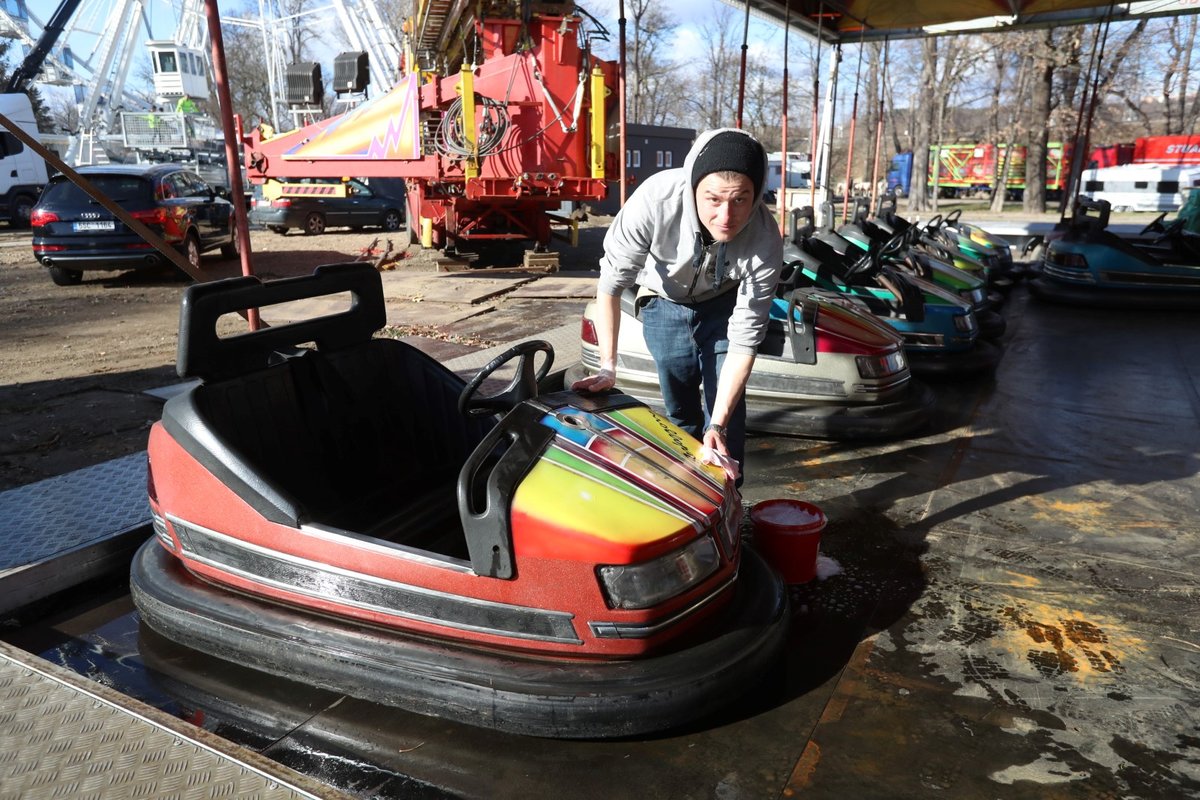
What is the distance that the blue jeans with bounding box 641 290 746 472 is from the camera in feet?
10.3

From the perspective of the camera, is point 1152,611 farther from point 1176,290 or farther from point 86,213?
point 86,213

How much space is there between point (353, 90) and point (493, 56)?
272 centimetres

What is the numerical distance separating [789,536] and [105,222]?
9.62m

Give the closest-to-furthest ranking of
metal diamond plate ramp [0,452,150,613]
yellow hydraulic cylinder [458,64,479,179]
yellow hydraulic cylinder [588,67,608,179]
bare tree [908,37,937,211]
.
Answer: metal diamond plate ramp [0,452,150,613] < yellow hydraulic cylinder [458,64,479,179] < yellow hydraulic cylinder [588,67,608,179] < bare tree [908,37,937,211]

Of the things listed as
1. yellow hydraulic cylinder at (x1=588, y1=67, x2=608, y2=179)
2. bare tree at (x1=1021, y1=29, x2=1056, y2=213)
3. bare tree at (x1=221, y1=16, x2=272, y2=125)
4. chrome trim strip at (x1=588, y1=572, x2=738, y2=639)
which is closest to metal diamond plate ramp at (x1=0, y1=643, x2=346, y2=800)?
chrome trim strip at (x1=588, y1=572, x2=738, y2=639)

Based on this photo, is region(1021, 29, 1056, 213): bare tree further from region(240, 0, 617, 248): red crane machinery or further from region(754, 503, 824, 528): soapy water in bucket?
region(754, 503, 824, 528): soapy water in bucket

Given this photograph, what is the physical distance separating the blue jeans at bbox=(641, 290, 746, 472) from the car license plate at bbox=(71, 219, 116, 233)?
347 inches

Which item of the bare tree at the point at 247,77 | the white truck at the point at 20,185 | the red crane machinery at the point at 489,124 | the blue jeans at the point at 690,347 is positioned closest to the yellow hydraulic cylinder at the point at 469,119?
the red crane machinery at the point at 489,124

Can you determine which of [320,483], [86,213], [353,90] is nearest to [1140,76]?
[353,90]

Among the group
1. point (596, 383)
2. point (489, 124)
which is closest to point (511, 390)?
point (596, 383)

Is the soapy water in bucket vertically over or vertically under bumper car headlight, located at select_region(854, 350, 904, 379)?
under

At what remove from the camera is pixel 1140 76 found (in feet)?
106

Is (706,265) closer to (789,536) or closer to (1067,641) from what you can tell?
(789,536)

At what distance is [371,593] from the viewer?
7.56 feet
